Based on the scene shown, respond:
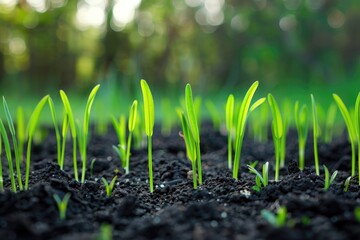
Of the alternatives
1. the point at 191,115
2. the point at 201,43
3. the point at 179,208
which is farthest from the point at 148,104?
the point at 201,43

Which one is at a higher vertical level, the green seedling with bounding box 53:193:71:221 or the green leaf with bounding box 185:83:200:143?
the green leaf with bounding box 185:83:200:143

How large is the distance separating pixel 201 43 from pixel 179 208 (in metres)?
8.79

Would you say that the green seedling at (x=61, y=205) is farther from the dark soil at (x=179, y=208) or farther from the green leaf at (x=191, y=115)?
the green leaf at (x=191, y=115)

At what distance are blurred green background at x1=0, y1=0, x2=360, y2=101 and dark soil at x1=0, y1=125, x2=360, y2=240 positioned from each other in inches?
188

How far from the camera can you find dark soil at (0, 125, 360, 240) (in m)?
1.02

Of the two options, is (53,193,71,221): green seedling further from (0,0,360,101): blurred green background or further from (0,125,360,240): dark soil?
(0,0,360,101): blurred green background

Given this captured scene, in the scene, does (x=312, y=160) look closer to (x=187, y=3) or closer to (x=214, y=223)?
(x=214, y=223)

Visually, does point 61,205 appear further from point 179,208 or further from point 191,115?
point 191,115

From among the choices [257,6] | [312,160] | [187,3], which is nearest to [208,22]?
[187,3]

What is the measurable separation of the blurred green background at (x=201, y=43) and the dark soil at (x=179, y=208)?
478 cm

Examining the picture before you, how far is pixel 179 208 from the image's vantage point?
1.25 m

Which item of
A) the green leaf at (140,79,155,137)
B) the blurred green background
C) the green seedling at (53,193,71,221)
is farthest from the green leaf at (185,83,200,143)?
the blurred green background

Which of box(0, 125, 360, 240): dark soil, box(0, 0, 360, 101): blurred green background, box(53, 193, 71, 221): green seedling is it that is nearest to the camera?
box(0, 125, 360, 240): dark soil

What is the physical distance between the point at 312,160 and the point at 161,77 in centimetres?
783
